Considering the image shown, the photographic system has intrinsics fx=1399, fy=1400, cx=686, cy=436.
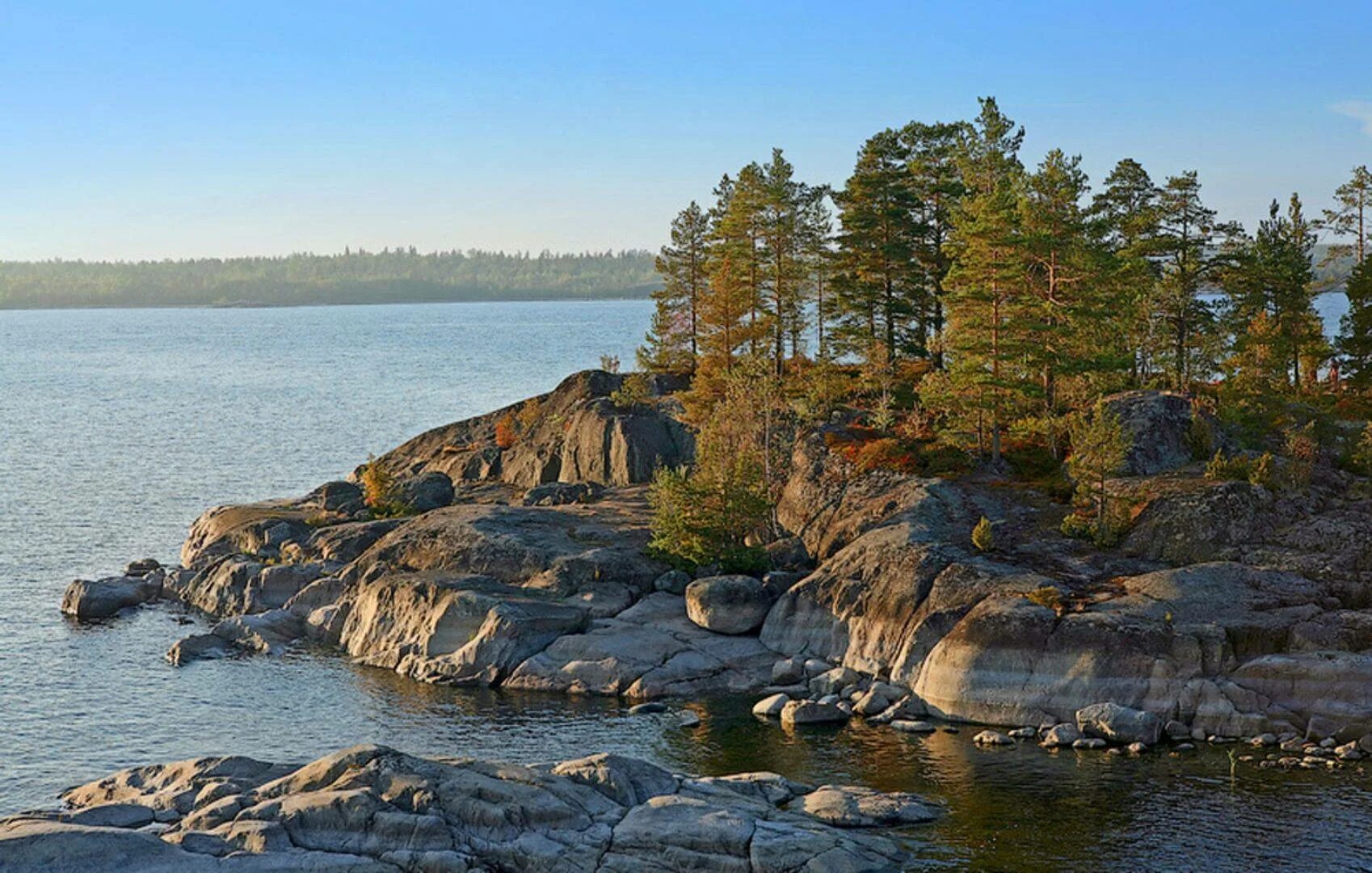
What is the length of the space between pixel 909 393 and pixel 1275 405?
22369mm

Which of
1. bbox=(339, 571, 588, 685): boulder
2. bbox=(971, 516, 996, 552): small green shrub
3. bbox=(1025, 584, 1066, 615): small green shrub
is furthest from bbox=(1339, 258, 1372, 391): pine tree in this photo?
→ bbox=(339, 571, 588, 685): boulder

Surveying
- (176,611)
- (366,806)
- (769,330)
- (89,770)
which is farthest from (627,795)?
(769,330)

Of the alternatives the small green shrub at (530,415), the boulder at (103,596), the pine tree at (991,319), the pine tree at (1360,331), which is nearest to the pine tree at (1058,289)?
the pine tree at (991,319)

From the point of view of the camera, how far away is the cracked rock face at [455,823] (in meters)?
40.8

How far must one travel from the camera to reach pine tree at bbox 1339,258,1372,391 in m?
89.5

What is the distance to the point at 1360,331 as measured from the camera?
8988 centimetres

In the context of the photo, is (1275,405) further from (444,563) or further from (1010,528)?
(444,563)

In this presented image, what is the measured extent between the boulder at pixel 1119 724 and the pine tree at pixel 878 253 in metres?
45.1

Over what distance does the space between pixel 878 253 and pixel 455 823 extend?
65362 millimetres

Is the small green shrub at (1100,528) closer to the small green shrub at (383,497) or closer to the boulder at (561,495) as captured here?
the boulder at (561,495)

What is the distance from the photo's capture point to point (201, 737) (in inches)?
2318

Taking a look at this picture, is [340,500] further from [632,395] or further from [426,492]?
[632,395]

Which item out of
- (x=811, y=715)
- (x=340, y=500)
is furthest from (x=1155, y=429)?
(x=340, y=500)

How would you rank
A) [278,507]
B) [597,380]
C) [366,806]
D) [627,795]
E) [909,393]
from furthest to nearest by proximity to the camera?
[597,380] < [278,507] < [909,393] < [627,795] < [366,806]
